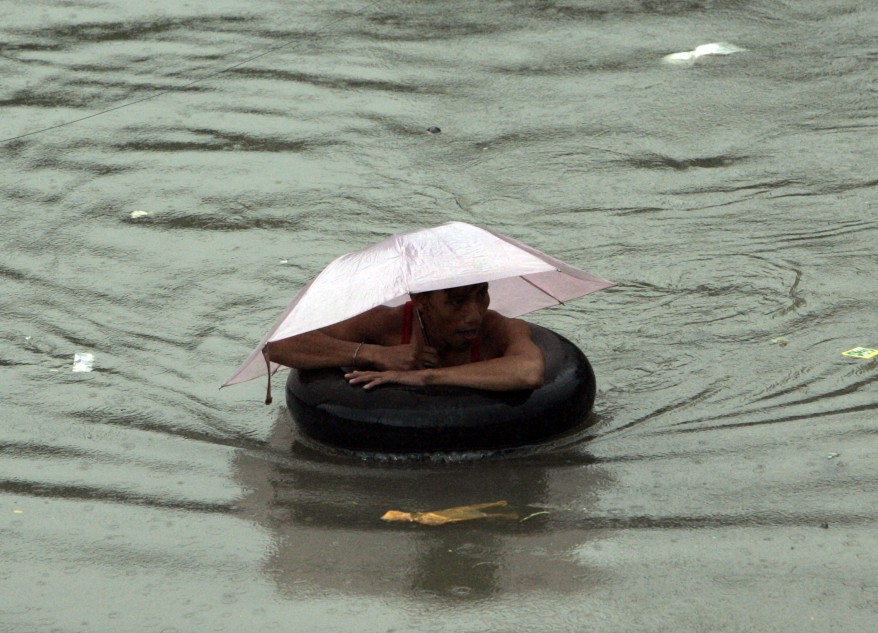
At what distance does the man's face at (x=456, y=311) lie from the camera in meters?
6.15

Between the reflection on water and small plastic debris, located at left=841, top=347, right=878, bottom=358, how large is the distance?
195 cm

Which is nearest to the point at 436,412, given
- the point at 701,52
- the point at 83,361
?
the point at 83,361

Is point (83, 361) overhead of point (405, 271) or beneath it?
beneath

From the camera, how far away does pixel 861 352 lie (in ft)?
24.2

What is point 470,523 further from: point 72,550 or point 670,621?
point 72,550

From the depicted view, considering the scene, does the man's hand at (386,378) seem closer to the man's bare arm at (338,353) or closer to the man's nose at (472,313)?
the man's bare arm at (338,353)

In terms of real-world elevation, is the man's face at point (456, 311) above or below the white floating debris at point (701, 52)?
below

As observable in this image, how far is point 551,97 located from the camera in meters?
11.8

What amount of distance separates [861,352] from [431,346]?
2586mm

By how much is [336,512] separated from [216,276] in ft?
11.5

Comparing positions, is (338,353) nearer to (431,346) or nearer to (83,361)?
(431,346)

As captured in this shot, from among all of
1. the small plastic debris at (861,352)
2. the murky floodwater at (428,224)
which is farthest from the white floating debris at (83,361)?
the small plastic debris at (861,352)

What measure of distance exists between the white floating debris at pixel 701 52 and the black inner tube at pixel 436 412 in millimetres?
6472

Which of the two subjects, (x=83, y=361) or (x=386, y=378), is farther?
(x=83, y=361)
